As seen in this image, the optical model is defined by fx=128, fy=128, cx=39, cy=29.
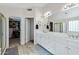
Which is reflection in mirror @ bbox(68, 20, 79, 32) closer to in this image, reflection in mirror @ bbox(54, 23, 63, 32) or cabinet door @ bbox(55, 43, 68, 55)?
reflection in mirror @ bbox(54, 23, 63, 32)

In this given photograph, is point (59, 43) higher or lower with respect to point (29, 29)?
lower

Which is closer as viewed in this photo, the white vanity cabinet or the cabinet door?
the white vanity cabinet

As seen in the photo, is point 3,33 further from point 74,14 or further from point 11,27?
point 74,14

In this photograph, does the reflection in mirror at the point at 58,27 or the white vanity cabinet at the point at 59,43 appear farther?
the reflection in mirror at the point at 58,27

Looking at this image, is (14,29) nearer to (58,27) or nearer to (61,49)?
(58,27)

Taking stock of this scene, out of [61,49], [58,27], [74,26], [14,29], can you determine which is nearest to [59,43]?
[61,49]

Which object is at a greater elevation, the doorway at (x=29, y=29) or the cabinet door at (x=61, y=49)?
the doorway at (x=29, y=29)

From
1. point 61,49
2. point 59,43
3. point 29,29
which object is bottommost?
point 61,49

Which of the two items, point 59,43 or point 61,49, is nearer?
point 61,49

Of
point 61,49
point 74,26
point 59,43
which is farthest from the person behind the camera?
point 59,43

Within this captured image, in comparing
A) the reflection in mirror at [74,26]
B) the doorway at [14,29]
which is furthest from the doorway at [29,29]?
the reflection in mirror at [74,26]

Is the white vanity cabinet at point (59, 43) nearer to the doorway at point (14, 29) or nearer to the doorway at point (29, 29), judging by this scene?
the doorway at point (29, 29)

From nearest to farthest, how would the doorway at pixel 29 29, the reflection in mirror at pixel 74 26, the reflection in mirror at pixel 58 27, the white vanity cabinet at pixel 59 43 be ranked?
the white vanity cabinet at pixel 59 43
the reflection in mirror at pixel 74 26
the reflection in mirror at pixel 58 27
the doorway at pixel 29 29

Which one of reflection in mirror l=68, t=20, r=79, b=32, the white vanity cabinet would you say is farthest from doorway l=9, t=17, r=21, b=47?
reflection in mirror l=68, t=20, r=79, b=32
